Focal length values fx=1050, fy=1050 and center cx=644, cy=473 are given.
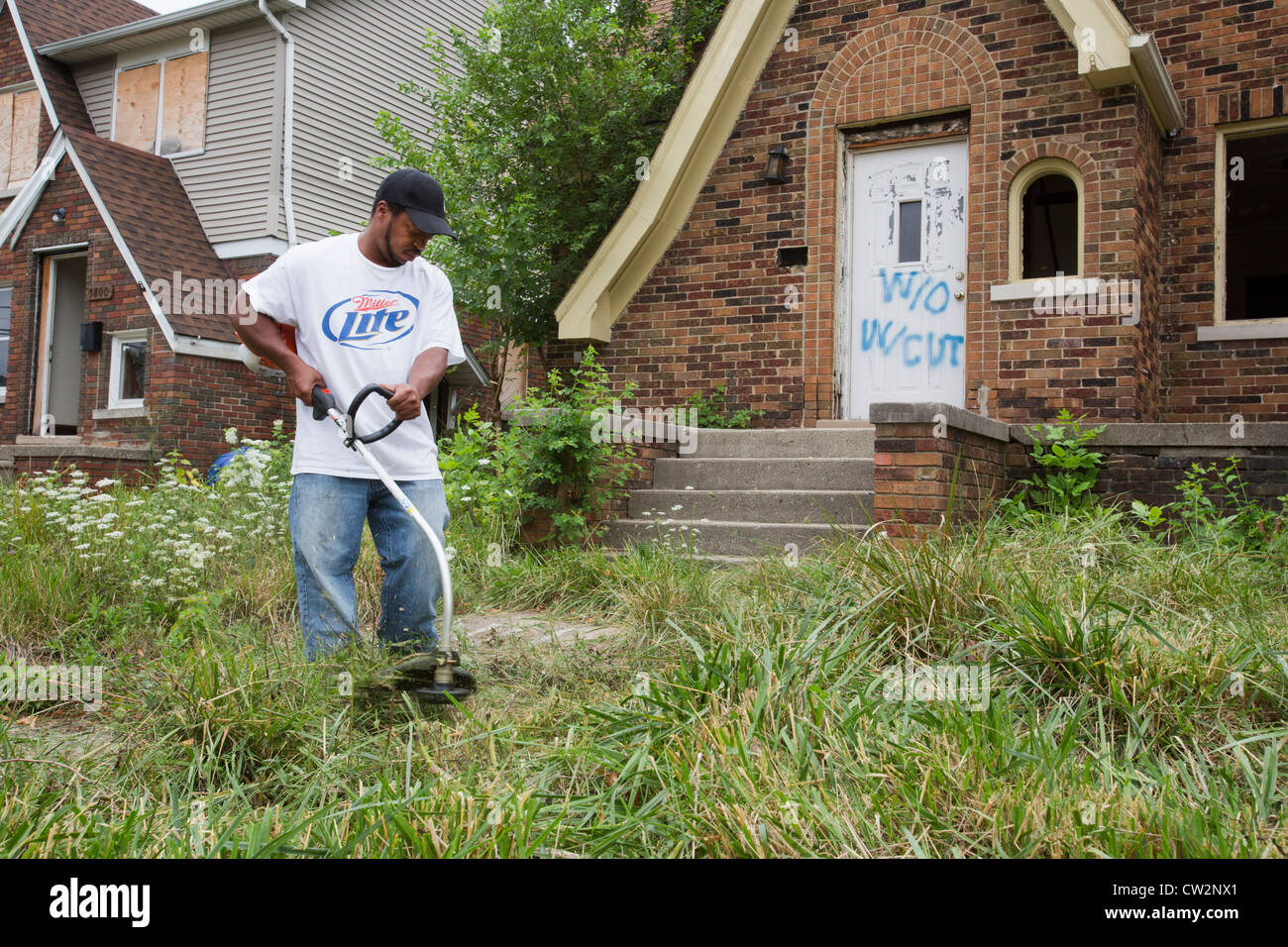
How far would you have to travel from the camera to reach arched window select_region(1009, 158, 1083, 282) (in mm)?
8258

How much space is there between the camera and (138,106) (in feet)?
54.3

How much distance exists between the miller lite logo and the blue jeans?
0.52m

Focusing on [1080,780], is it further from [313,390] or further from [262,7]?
[262,7]

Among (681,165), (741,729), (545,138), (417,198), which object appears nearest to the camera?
(741,729)

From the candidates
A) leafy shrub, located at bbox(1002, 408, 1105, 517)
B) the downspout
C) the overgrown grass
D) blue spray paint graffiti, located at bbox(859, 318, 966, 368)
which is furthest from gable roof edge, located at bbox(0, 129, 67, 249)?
leafy shrub, located at bbox(1002, 408, 1105, 517)

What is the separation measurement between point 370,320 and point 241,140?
43.7 ft

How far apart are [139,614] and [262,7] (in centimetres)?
1268

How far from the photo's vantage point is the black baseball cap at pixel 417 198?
12.3 ft

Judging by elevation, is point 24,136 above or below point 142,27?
below

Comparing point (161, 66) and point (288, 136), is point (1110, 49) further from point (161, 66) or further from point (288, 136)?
point (161, 66)

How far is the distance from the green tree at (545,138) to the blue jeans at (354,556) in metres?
8.94

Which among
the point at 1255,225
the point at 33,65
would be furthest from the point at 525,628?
the point at 33,65

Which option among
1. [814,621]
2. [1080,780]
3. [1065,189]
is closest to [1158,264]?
[1065,189]

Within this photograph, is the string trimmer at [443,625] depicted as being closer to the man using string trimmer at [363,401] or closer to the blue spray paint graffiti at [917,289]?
the man using string trimmer at [363,401]
